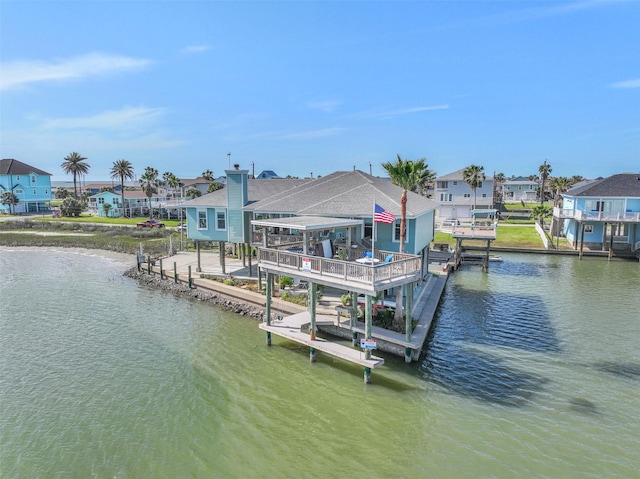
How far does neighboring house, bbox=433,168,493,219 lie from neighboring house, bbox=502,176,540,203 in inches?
2309

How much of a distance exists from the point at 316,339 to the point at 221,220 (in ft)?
49.5

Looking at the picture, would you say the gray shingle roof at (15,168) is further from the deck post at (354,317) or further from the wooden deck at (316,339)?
the deck post at (354,317)

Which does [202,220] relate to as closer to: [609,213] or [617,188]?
[609,213]

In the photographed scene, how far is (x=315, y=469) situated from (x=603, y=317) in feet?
64.3

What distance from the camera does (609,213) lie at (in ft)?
132

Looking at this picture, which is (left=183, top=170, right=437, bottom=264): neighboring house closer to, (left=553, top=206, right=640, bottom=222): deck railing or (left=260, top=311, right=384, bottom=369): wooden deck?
(left=260, top=311, right=384, bottom=369): wooden deck

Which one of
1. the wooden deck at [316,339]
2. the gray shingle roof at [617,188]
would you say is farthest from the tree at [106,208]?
the gray shingle roof at [617,188]

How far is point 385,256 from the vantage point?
1941 centimetres

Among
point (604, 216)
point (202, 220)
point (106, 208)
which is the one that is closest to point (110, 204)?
point (106, 208)

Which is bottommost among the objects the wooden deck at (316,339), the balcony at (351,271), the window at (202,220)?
the wooden deck at (316,339)

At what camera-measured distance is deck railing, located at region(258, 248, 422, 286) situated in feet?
51.3

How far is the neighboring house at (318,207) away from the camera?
71.7 feet

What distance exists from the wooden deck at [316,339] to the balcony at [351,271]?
2.51 m

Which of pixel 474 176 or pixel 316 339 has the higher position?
pixel 474 176
